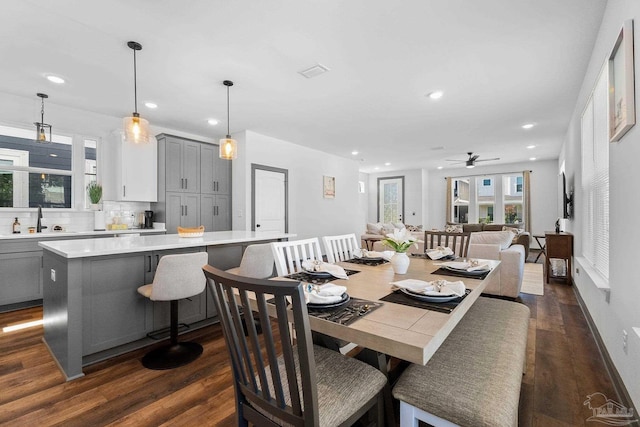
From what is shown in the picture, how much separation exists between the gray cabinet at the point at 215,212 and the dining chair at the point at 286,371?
4311 millimetres

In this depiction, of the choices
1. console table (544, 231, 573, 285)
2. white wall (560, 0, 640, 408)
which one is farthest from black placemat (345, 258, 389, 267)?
console table (544, 231, 573, 285)

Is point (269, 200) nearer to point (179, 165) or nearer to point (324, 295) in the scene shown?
point (179, 165)

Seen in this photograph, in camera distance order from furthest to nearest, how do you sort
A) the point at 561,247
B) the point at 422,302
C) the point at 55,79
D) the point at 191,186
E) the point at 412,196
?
1. the point at 412,196
2. the point at 191,186
3. the point at 561,247
4. the point at 55,79
5. the point at 422,302

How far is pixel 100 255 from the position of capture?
228 centimetres

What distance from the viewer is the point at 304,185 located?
6777 millimetres

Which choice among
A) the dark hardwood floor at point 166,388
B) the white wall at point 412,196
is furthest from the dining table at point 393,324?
the white wall at point 412,196

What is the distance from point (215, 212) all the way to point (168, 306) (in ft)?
9.45

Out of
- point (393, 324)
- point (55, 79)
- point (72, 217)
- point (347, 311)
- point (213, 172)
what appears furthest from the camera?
point (213, 172)

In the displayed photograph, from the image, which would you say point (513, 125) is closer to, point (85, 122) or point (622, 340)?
point (622, 340)

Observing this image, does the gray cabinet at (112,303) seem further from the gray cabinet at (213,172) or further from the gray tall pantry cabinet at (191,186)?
the gray cabinet at (213,172)

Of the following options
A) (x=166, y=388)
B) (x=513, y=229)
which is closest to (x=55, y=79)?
(x=166, y=388)

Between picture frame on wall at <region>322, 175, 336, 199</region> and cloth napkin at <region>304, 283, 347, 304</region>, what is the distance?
5.99m

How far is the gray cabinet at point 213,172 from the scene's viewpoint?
5.28 metres

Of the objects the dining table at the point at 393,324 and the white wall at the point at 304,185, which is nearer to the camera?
the dining table at the point at 393,324
